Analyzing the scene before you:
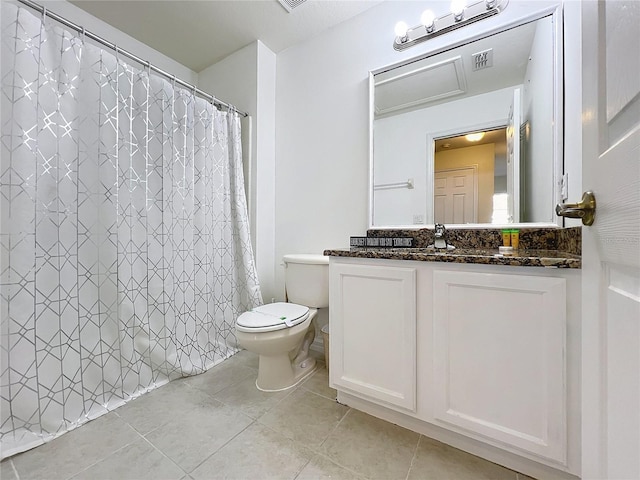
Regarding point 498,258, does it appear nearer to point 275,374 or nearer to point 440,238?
point 440,238

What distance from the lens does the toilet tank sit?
1665mm

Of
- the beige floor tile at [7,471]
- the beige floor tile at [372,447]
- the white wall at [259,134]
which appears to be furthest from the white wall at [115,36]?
the beige floor tile at [372,447]

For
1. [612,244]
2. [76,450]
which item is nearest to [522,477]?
[612,244]

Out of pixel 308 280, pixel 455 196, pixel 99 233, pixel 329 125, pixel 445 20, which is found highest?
pixel 445 20

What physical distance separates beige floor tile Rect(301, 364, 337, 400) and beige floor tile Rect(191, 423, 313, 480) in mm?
367

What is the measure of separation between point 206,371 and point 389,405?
1.19 metres

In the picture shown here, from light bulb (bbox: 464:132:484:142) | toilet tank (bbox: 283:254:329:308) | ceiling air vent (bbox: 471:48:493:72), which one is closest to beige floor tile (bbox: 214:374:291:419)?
toilet tank (bbox: 283:254:329:308)

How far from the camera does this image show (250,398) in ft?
4.60

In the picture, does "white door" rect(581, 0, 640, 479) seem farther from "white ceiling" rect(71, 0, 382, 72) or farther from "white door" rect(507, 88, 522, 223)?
"white ceiling" rect(71, 0, 382, 72)

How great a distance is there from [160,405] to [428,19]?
257cm

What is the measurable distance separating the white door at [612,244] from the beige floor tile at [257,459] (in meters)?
0.89

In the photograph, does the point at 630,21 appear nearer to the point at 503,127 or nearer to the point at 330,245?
the point at 503,127

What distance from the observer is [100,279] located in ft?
4.50

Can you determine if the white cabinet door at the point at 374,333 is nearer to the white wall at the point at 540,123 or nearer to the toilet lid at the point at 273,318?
the toilet lid at the point at 273,318
